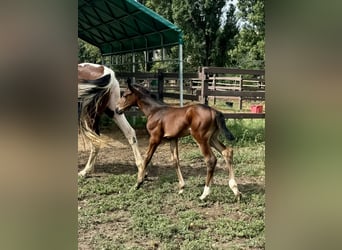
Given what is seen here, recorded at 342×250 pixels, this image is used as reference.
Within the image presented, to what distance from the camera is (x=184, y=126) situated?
8.63 feet

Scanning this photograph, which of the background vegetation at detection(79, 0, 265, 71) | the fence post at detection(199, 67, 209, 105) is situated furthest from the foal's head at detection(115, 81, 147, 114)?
the background vegetation at detection(79, 0, 265, 71)

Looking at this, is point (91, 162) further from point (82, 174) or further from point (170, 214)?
point (170, 214)

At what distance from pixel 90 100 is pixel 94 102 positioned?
2.2 inches

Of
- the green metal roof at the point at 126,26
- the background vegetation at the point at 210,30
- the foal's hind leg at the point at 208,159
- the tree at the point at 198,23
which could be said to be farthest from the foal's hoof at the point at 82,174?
the tree at the point at 198,23

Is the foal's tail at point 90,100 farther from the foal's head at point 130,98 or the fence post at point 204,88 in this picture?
the fence post at point 204,88

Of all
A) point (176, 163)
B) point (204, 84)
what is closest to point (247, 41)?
point (204, 84)

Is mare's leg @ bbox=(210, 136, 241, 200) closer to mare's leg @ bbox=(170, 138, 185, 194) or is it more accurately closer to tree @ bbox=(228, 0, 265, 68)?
mare's leg @ bbox=(170, 138, 185, 194)

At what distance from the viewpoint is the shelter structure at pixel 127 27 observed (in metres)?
3.52

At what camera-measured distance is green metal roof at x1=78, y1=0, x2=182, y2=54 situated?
359 cm

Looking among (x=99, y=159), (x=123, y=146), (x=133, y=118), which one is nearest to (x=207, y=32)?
(x=133, y=118)

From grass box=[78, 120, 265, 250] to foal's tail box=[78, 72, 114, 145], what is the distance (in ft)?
1.46

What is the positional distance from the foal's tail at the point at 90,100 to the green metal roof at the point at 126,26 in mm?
1092

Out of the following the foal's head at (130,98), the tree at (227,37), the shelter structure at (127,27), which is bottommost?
the foal's head at (130,98)
